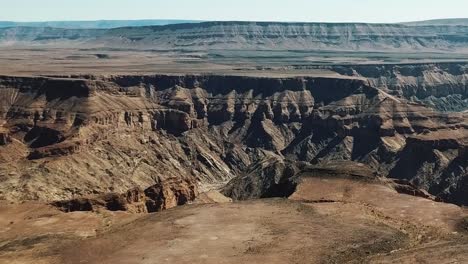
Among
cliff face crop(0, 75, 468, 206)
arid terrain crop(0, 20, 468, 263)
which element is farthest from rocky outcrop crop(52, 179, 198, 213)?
cliff face crop(0, 75, 468, 206)

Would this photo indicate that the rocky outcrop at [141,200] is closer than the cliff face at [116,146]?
Yes

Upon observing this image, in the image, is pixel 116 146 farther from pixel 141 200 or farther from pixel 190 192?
pixel 141 200

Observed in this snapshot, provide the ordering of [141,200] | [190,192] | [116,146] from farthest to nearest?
[116,146]
[190,192]
[141,200]

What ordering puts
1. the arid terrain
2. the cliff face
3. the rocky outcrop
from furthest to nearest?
the cliff face, the rocky outcrop, the arid terrain

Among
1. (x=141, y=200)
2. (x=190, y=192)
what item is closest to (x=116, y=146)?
(x=190, y=192)

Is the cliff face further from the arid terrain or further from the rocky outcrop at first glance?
the rocky outcrop

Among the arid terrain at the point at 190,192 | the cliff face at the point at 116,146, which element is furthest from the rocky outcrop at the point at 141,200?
the cliff face at the point at 116,146

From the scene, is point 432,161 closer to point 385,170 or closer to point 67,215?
point 385,170

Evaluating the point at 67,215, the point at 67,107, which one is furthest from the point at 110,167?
the point at 67,215

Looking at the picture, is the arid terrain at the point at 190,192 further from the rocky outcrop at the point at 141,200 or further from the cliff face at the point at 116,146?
the cliff face at the point at 116,146

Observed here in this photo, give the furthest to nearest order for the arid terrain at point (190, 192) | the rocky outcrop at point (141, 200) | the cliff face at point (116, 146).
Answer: the cliff face at point (116, 146) < the rocky outcrop at point (141, 200) < the arid terrain at point (190, 192)

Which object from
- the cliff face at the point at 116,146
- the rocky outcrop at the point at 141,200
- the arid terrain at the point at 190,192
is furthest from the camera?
the cliff face at the point at 116,146
